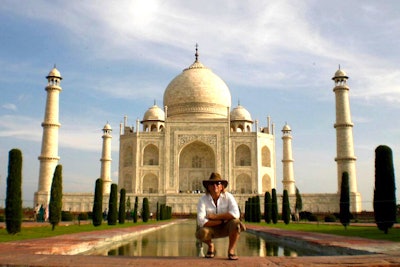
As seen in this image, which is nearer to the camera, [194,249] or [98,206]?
[194,249]

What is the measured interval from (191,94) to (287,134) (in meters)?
6.62

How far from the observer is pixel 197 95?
Result: 2902cm

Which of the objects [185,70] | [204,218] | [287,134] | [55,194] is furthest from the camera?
[185,70]

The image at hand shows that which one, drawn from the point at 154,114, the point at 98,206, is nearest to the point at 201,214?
the point at 98,206

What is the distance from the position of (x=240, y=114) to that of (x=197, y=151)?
12.9 feet

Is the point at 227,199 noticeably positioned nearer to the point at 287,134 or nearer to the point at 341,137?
the point at 341,137

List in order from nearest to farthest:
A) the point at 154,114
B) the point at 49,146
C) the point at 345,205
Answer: the point at 345,205, the point at 49,146, the point at 154,114

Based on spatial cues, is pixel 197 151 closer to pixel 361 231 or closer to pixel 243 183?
pixel 243 183

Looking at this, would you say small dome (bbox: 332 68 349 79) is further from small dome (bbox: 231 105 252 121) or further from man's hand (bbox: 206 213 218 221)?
man's hand (bbox: 206 213 218 221)

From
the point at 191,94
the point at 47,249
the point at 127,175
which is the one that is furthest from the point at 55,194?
the point at 191,94

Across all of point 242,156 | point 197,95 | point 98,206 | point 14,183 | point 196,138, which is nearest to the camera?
point 14,183

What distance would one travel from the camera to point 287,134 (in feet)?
92.0

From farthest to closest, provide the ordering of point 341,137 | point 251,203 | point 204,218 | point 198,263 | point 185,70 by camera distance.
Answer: point 185,70 → point 341,137 → point 251,203 → point 204,218 → point 198,263

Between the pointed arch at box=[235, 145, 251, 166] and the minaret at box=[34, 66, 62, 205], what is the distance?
10.4 metres
